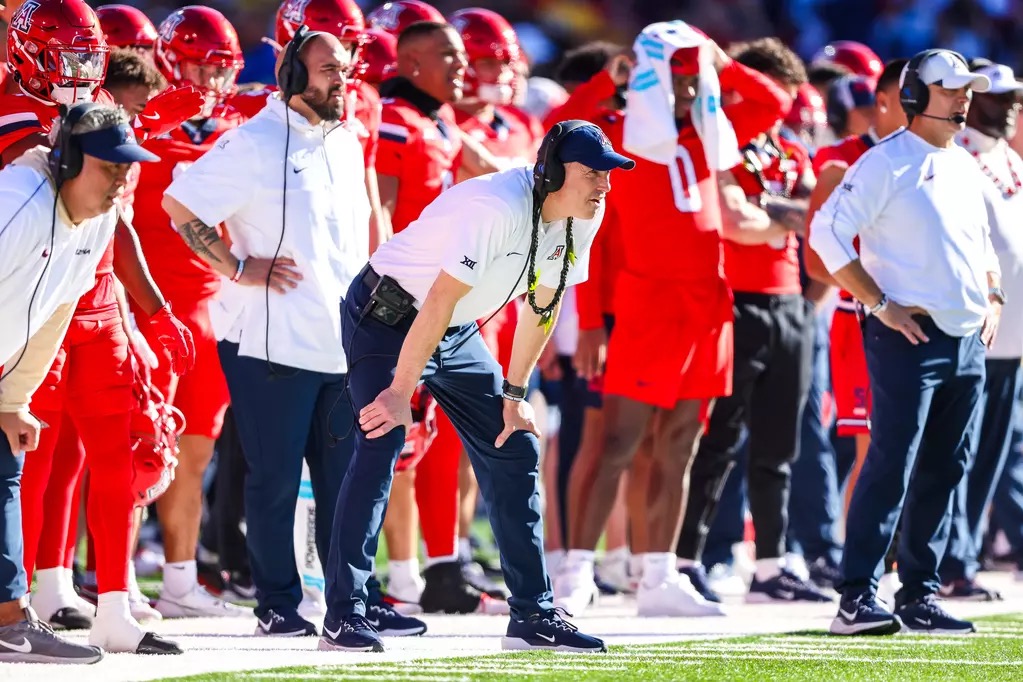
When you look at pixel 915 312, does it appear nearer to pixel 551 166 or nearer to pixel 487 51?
pixel 551 166

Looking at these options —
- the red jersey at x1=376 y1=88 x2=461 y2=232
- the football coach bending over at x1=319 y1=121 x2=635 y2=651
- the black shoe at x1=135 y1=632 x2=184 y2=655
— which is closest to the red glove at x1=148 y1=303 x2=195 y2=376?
the football coach bending over at x1=319 y1=121 x2=635 y2=651

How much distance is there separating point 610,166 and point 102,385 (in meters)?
1.83

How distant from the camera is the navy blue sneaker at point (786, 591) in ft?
29.1

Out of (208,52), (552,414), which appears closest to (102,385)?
(208,52)

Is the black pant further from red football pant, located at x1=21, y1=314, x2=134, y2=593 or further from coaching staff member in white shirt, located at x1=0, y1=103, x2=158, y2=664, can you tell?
coaching staff member in white shirt, located at x1=0, y1=103, x2=158, y2=664

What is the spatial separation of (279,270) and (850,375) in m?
3.58

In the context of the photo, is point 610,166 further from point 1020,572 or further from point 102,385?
point 1020,572

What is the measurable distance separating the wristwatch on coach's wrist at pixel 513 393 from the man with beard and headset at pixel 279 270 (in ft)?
2.70

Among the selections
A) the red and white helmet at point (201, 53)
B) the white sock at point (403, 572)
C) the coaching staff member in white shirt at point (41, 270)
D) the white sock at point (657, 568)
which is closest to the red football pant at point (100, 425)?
the coaching staff member in white shirt at point (41, 270)

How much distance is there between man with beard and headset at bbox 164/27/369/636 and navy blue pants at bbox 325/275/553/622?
64 cm

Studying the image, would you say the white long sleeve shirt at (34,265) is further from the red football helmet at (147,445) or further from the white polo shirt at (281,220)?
the white polo shirt at (281,220)

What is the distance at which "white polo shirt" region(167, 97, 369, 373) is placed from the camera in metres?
6.83

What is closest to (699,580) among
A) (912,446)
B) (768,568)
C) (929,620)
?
(768,568)

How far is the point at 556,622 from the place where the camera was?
6.24 m
